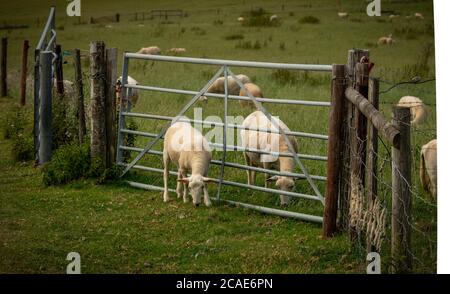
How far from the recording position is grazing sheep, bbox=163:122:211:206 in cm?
911

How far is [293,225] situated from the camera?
8.55 m

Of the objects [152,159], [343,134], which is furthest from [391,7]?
[343,134]

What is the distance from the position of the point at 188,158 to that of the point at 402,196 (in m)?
3.61

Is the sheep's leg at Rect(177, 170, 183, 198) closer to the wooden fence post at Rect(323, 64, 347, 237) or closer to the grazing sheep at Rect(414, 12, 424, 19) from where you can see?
the wooden fence post at Rect(323, 64, 347, 237)

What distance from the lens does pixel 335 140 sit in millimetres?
7891

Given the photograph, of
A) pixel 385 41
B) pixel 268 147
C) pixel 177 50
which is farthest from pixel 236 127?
pixel 385 41

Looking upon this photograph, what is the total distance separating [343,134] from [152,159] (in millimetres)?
3960

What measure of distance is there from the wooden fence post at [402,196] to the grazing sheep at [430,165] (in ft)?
7.46

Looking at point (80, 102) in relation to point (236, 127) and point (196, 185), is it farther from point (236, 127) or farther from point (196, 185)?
point (196, 185)

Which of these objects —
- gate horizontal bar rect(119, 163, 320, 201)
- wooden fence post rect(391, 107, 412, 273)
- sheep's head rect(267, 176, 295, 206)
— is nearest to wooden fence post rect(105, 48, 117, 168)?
gate horizontal bar rect(119, 163, 320, 201)

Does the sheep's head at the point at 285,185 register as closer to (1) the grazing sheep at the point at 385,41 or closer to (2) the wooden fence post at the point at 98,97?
(2) the wooden fence post at the point at 98,97

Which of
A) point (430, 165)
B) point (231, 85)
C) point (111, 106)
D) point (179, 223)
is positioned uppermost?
point (231, 85)
